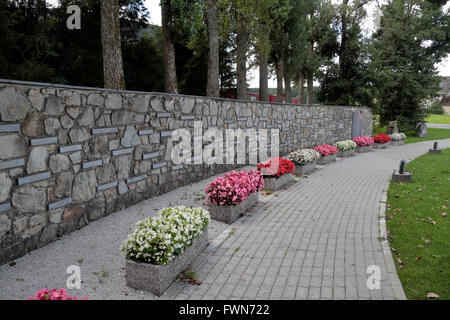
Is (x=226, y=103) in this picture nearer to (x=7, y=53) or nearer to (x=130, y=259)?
(x=130, y=259)

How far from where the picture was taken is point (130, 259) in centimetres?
391

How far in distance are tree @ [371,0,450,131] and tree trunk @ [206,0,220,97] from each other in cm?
2019

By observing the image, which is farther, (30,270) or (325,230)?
(325,230)

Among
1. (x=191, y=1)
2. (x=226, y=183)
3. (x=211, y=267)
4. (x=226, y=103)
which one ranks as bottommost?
(x=211, y=267)

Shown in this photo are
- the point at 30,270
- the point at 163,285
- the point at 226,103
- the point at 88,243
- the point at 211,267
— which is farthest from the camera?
the point at 226,103

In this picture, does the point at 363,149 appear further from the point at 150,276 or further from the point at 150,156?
the point at 150,276

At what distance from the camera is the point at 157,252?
3855 mm

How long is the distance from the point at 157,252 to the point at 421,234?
15.1ft

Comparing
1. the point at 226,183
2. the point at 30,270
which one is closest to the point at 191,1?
the point at 226,183

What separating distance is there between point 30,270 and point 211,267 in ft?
7.49

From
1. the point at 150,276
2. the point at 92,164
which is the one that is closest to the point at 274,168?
the point at 92,164

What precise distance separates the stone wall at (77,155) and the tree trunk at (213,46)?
165 inches

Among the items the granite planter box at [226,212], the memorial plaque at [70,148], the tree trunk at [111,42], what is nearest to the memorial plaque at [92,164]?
the memorial plaque at [70,148]

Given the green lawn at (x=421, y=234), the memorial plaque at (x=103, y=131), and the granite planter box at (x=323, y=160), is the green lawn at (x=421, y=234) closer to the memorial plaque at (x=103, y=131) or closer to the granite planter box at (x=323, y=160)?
the granite planter box at (x=323, y=160)
